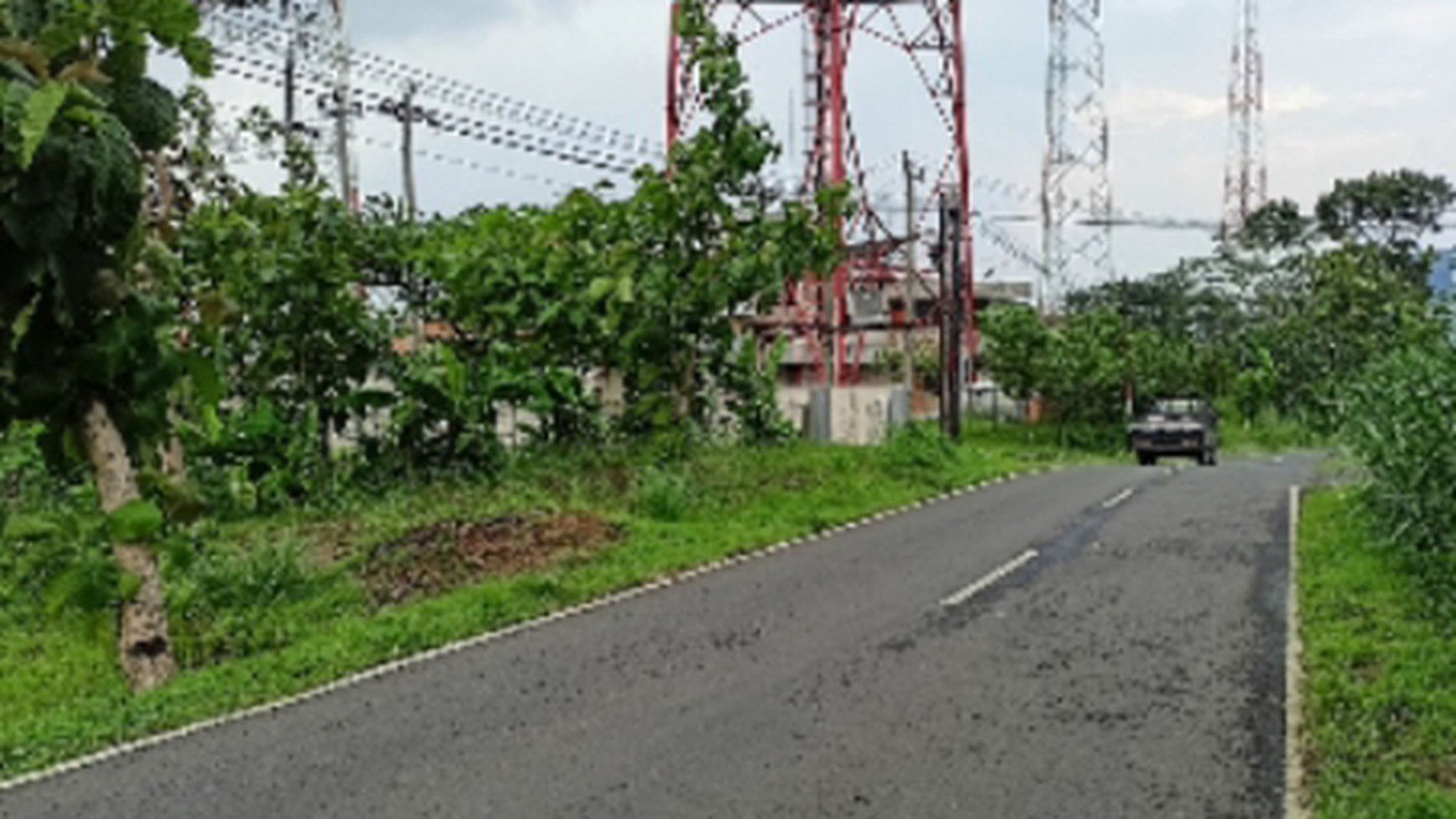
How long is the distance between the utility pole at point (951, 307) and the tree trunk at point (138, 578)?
2107cm

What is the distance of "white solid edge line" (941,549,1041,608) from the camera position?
34.9 ft

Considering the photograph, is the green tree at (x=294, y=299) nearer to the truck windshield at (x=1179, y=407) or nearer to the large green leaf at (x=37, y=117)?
the large green leaf at (x=37, y=117)

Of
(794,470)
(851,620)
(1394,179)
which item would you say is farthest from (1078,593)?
(1394,179)

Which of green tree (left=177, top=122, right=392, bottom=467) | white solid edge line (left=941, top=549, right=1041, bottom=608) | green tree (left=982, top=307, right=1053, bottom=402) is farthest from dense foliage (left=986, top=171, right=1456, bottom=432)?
green tree (left=177, top=122, right=392, bottom=467)

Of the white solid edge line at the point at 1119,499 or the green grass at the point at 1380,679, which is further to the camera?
the white solid edge line at the point at 1119,499

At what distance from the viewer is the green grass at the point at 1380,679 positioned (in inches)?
226

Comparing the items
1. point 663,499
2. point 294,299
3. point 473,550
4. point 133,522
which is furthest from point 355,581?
point 294,299

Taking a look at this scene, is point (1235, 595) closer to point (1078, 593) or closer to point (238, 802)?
point (1078, 593)

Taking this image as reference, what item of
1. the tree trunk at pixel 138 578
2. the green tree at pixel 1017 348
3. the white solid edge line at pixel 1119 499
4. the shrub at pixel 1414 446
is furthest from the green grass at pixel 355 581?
the green tree at pixel 1017 348

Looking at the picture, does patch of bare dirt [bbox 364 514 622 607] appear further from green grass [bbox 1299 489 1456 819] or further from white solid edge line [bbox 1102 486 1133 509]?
white solid edge line [bbox 1102 486 1133 509]

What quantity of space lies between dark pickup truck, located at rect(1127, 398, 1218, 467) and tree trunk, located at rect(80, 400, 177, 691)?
26617 millimetres

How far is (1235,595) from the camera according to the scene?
10625mm

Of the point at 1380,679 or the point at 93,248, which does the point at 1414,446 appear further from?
the point at 93,248

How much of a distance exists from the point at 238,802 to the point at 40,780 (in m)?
1.30
